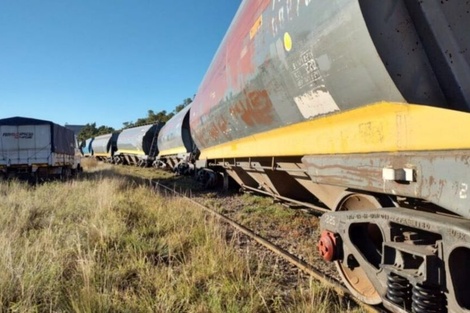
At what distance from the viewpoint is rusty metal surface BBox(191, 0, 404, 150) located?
2.60m

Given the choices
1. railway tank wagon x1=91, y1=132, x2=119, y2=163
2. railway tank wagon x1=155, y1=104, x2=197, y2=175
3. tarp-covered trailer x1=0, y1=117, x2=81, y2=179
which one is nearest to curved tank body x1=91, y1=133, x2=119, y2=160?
railway tank wagon x1=91, y1=132, x2=119, y2=163

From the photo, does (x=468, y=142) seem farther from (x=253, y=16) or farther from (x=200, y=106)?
(x=200, y=106)

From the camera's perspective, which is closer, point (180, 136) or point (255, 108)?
point (255, 108)

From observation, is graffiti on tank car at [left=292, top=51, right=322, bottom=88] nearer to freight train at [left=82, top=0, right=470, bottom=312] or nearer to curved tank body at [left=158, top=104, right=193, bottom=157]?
freight train at [left=82, top=0, right=470, bottom=312]

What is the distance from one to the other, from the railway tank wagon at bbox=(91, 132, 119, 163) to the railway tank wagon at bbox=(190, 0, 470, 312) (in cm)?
3920

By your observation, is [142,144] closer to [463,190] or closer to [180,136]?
[180,136]

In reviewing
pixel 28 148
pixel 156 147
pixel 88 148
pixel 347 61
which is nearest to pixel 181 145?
pixel 28 148

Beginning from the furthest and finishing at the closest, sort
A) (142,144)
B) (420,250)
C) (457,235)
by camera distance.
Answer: (142,144) < (420,250) < (457,235)

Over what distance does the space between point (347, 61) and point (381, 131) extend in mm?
582

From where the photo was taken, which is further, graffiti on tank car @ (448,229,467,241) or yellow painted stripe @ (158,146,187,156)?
yellow painted stripe @ (158,146,187,156)

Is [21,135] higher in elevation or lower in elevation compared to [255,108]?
higher

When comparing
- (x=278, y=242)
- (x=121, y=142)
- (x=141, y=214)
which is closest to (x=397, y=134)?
(x=278, y=242)

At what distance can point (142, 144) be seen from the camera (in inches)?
1068

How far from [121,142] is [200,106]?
84.6 feet
